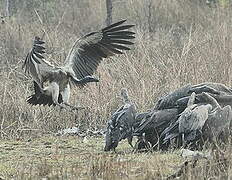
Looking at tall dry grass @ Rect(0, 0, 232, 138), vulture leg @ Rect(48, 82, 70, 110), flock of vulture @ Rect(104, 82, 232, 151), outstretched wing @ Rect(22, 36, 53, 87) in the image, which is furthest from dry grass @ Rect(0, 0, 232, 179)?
outstretched wing @ Rect(22, 36, 53, 87)

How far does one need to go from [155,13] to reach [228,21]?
5609 millimetres

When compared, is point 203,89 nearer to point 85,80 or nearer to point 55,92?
point 85,80

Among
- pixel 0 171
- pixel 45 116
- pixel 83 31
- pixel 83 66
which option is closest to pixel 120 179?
pixel 0 171

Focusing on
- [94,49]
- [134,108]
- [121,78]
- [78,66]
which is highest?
[94,49]

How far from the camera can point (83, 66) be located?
9805mm

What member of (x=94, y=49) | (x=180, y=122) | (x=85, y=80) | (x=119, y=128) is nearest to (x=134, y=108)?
(x=119, y=128)

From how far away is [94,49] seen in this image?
981 cm

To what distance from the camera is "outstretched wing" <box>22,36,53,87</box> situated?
883 centimetres

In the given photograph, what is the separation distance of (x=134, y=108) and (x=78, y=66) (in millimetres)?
1906

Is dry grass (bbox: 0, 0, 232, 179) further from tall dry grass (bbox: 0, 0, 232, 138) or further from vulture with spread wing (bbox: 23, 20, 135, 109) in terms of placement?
vulture with spread wing (bbox: 23, 20, 135, 109)

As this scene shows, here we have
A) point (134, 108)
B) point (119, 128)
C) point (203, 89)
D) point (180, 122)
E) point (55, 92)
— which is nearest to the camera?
point (180, 122)

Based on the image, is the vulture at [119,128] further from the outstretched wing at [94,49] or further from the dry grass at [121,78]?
the outstretched wing at [94,49]

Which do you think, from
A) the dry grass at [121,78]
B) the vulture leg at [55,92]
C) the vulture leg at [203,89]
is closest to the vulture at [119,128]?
the dry grass at [121,78]

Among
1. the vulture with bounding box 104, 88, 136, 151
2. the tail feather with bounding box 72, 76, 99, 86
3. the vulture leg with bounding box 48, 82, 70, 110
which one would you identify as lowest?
the vulture with bounding box 104, 88, 136, 151
